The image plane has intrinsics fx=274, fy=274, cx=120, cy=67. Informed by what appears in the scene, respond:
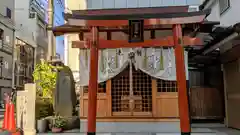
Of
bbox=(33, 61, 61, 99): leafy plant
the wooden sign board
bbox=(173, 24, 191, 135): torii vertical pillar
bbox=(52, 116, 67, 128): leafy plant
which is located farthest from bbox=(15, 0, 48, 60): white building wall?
bbox=(173, 24, 191, 135): torii vertical pillar

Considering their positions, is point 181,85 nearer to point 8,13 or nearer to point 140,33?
point 140,33

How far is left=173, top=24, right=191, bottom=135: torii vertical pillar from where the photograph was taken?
7.98m

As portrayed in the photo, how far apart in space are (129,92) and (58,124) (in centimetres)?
345

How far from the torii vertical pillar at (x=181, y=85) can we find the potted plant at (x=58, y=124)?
6118 millimetres

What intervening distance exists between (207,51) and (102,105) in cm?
596

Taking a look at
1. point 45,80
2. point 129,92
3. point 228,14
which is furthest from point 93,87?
point 228,14

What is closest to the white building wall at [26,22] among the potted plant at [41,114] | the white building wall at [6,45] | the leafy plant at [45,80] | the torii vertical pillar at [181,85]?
the white building wall at [6,45]

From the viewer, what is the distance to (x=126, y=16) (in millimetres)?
8344

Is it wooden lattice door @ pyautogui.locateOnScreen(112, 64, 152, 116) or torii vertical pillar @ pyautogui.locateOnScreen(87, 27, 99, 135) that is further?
wooden lattice door @ pyautogui.locateOnScreen(112, 64, 152, 116)

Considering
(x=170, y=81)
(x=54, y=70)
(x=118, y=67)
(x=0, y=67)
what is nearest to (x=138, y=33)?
(x=118, y=67)

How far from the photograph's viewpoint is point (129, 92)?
39.4ft

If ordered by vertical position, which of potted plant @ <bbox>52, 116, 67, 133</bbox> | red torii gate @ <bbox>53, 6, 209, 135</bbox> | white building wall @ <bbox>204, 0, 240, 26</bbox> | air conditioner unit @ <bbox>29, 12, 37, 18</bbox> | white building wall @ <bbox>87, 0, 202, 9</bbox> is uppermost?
air conditioner unit @ <bbox>29, 12, 37, 18</bbox>

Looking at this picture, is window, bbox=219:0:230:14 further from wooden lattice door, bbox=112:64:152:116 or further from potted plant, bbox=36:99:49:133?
potted plant, bbox=36:99:49:133

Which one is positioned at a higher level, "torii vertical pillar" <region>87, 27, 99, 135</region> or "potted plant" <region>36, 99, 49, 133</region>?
"torii vertical pillar" <region>87, 27, 99, 135</region>
